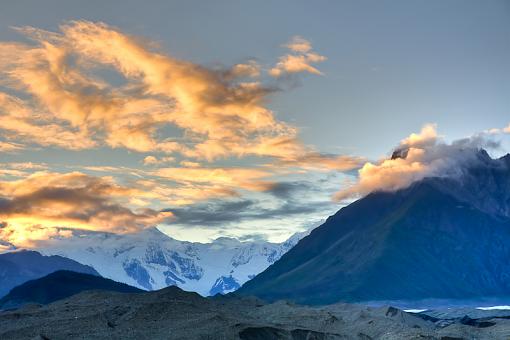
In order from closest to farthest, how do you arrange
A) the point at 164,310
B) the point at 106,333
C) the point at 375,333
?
the point at 106,333, the point at 164,310, the point at 375,333

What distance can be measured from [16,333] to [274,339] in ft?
162

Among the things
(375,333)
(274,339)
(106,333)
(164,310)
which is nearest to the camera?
(106,333)

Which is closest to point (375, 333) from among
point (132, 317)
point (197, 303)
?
point (197, 303)

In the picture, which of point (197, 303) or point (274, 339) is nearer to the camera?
point (274, 339)

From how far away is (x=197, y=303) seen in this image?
17600 cm

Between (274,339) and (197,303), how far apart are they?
3567 centimetres

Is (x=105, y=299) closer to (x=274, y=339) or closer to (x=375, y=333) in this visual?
(x=274, y=339)

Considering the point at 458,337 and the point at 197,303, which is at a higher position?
the point at 197,303

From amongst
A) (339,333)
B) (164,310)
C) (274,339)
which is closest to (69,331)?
(164,310)

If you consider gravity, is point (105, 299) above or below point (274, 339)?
above

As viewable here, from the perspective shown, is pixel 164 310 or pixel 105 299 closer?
pixel 164 310

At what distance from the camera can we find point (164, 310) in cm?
15550

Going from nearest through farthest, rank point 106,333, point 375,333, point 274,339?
point 106,333
point 274,339
point 375,333

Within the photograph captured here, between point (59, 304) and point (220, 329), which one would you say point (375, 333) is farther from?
point (59, 304)
